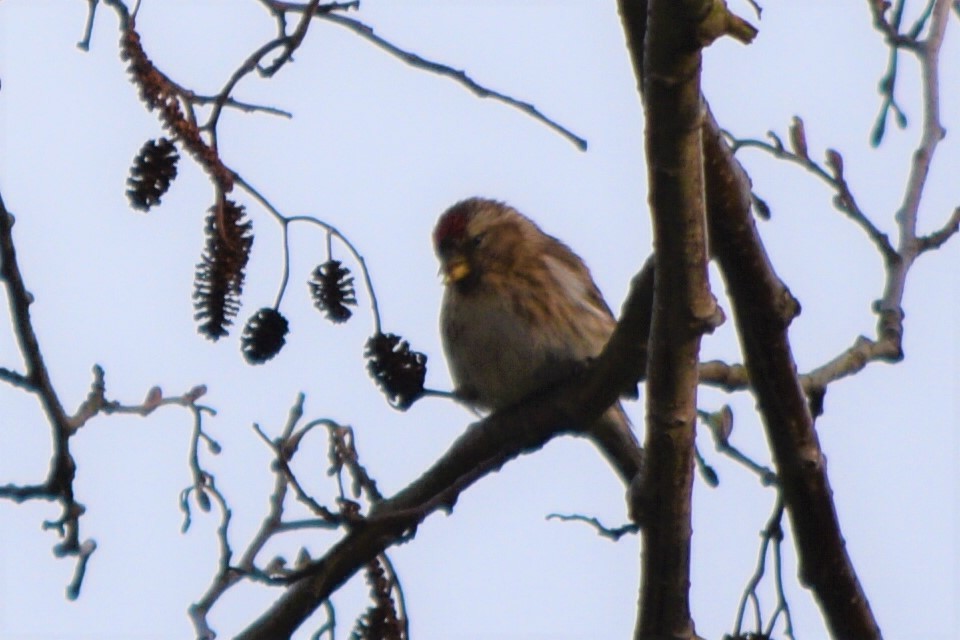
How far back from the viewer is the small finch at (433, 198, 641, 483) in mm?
4344

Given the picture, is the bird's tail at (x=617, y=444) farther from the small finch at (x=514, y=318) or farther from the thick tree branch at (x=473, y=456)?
the thick tree branch at (x=473, y=456)

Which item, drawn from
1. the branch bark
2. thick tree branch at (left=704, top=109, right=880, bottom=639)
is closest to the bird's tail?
thick tree branch at (left=704, top=109, right=880, bottom=639)

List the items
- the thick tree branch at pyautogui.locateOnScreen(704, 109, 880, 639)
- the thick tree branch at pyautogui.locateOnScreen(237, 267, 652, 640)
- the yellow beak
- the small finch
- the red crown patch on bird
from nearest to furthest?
the thick tree branch at pyautogui.locateOnScreen(704, 109, 880, 639) < the thick tree branch at pyautogui.locateOnScreen(237, 267, 652, 640) < the small finch < the yellow beak < the red crown patch on bird

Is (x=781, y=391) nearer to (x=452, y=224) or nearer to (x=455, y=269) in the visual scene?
(x=455, y=269)

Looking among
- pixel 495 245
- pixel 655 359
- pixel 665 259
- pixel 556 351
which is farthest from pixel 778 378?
pixel 495 245

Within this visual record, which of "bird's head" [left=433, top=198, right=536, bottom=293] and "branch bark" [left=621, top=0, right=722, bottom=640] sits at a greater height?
"bird's head" [left=433, top=198, right=536, bottom=293]

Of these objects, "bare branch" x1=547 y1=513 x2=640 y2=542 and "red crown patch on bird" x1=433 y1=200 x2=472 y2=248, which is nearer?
"bare branch" x1=547 y1=513 x2=640 y2=542

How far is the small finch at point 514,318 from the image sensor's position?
14.3 feet

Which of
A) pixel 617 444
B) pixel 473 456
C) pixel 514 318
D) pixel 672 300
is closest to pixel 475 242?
pixel 514 318

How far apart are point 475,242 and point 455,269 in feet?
0.56

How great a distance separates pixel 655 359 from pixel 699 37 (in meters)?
0.64

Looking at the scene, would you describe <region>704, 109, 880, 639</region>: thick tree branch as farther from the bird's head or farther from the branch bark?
the bird's head

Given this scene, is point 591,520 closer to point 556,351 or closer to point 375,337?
point 375,337

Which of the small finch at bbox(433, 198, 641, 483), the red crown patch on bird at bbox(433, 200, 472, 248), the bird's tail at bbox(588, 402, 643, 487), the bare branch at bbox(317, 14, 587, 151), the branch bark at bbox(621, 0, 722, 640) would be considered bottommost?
the branch bark at bbox(621, 0, 722, 640)
